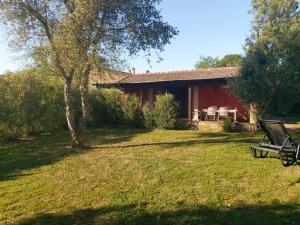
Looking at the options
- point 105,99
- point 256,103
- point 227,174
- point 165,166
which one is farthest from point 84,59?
point 105,99

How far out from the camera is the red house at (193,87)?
20.2 meters

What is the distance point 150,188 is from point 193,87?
593 inches

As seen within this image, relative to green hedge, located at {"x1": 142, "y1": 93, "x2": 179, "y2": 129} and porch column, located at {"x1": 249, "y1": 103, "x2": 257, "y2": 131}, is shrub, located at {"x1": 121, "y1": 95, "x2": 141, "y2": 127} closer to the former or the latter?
green hedge, located at {"x1": 142, "y1": 93, "x2": 179, "y2": 129}

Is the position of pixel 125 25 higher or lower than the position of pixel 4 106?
higher

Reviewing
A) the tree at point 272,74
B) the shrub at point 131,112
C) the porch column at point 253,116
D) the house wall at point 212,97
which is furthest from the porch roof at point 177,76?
the tree at point 272,74

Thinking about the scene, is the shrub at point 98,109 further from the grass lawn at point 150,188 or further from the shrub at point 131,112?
the grass lawn at point 150,188

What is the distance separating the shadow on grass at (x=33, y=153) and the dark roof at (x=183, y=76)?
6919 mm

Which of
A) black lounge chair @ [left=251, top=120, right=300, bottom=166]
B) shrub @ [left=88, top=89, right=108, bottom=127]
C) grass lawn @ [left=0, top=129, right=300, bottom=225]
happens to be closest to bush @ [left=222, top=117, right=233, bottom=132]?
grass lawn @ [left=0, top=129, right=300, bottom=225]

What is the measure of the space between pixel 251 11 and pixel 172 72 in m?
6.91

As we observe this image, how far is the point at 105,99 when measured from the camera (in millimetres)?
21328

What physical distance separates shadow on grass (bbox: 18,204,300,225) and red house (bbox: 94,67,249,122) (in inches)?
528

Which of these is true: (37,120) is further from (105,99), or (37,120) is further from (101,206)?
(101,206)

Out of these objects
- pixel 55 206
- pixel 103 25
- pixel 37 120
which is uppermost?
pixel 103 25

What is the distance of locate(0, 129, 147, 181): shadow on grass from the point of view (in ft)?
31.2
